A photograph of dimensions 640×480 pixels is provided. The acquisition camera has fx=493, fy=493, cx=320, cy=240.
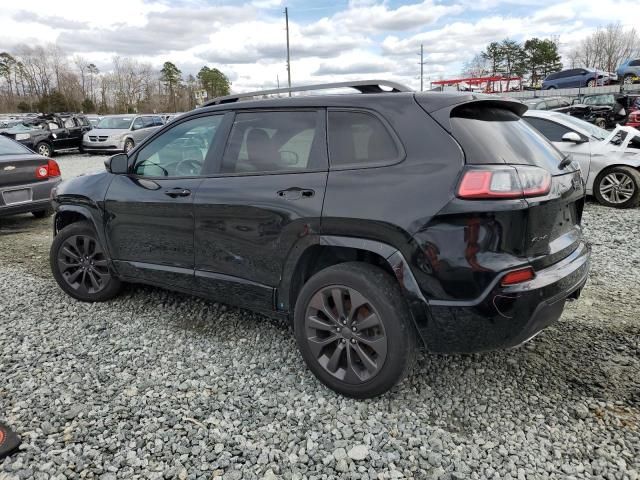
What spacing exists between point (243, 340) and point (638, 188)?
6933 millimetres

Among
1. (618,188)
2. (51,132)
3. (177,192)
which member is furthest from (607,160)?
(51,132)

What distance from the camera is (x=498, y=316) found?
2406 millimetres

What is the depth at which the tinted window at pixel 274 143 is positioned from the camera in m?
2.98

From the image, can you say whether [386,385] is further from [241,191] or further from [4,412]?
[4,412]

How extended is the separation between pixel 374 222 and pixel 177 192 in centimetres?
164

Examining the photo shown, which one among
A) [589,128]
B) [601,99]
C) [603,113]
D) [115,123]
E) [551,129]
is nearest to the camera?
[551,129]

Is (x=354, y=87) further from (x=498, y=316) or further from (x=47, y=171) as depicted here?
(x=47, y=171)

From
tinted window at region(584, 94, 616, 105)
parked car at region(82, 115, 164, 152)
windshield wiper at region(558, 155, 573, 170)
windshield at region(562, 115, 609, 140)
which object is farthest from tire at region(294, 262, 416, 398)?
tinted window at region(584, 94, 616, 105)

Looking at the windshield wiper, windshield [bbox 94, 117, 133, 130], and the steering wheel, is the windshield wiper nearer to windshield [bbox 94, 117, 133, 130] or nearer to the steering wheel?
the steering wheel

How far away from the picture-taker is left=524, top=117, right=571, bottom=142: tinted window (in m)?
8.34

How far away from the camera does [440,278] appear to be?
95.9 inches

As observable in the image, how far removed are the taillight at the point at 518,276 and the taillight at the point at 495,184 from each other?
0.37 m

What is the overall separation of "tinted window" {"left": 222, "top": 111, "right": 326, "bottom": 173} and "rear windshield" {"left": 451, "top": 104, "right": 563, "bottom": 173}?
2.66 ft

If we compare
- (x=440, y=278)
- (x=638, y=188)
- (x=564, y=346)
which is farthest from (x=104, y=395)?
(x=638, y=188)
